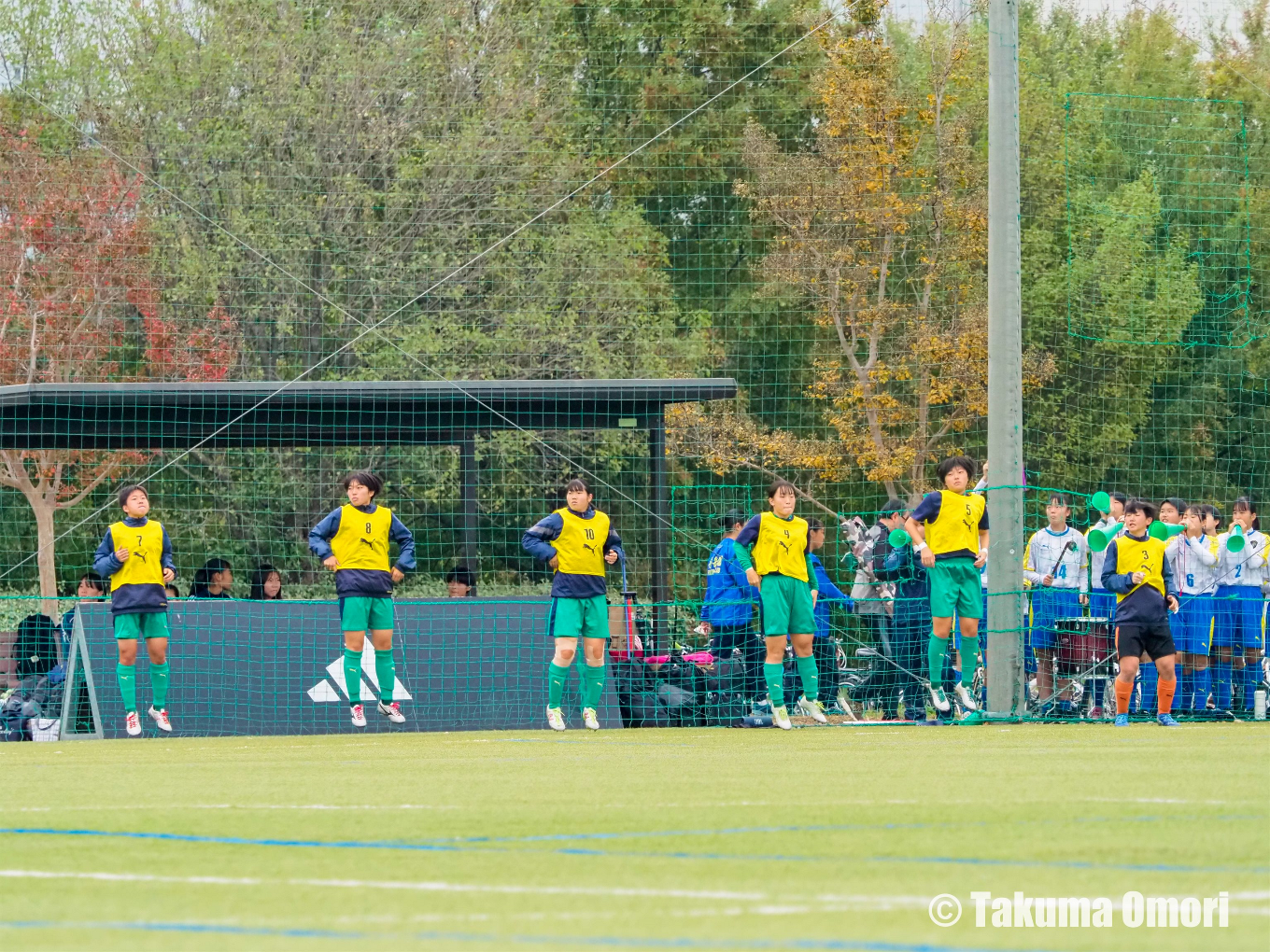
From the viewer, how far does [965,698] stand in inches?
499

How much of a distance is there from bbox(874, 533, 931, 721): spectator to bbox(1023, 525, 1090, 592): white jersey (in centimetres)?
91

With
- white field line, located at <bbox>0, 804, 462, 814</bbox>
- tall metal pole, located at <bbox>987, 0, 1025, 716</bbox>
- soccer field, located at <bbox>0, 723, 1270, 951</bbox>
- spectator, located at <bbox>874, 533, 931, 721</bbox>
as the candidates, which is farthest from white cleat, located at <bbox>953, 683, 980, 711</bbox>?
white field line, located at <bbox>0, 804, 462, 814</bbox>

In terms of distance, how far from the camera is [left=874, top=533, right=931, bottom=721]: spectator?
1450cm

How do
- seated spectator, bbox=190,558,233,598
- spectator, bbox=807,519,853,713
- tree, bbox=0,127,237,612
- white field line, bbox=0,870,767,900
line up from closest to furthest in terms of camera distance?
1. white field line, bbox=0,870,767,900
2. spectator, bbox=807,519,853,713
3. seated spectator, bbox=190,558,233,598
4. tree, bbox=0,127,237,612

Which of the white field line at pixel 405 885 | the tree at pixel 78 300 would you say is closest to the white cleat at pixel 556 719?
the white field line at pixel 405 885

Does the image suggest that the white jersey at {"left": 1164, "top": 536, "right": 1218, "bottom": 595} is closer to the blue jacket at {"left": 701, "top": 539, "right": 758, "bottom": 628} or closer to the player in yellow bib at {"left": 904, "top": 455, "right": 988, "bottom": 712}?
the player in yellow bib at {"left": 904, "top": 455, "right": 988, "bottom": 712}

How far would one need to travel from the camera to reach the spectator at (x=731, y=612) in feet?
45.4

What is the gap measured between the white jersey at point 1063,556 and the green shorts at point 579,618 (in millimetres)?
3918

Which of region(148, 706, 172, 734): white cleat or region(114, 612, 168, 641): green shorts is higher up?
region(114, 612, 168, 641): green shorts

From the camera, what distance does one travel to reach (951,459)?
12.9 meters

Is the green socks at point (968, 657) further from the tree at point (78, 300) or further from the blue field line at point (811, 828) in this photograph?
the tree at point (78, 300)

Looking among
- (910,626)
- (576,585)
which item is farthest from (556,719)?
(910,626)

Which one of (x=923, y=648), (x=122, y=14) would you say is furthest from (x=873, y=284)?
(x=923, y=648)

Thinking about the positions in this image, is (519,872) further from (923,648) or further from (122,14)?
(122,14)
